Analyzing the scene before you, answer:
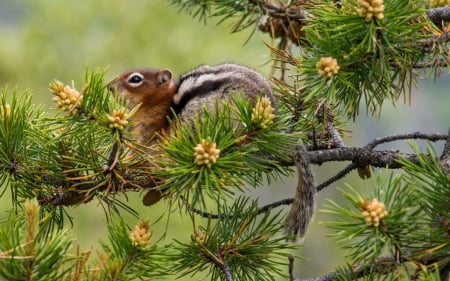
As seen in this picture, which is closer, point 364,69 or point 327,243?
point 364,69

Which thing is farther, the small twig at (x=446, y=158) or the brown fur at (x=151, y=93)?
the brown fur at (x=151, y=93)

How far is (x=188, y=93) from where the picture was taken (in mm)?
2398

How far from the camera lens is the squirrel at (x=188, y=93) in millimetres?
1938

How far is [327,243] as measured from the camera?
41.7 ft

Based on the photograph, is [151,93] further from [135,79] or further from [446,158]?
[446,158]

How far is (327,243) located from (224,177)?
11361 mm

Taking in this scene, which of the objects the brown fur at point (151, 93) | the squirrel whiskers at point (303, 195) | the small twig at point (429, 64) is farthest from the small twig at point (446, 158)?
the brown fur at point (151, 93)

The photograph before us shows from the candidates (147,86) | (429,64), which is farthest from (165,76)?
(429,64)

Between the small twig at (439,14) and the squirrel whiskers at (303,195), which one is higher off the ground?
the small twig at (439,14)

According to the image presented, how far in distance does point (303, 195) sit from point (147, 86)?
2.78 ft

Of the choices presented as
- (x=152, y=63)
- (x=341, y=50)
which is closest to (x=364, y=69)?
(x=341, y=50)

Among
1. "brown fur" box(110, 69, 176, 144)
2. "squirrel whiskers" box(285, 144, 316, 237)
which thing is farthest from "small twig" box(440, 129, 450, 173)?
"brown fur" box(110, 69, 176, 144)

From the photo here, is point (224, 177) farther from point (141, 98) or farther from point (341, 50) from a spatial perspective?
point (141, 98)

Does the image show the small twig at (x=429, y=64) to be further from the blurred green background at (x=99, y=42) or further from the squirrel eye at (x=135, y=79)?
the blurred green background at (x=99, y=42)
